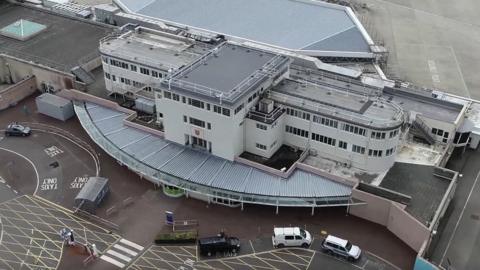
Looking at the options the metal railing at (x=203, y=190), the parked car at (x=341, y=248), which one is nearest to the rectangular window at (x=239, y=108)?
the metal railing at (x=203, y=190)

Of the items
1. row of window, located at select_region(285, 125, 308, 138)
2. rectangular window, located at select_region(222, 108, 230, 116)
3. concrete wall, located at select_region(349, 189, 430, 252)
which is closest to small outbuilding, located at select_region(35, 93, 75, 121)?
rectangular window, located at select_region(222, 108, 230, 116)

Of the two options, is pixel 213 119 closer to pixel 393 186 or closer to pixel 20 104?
pixel 393 186

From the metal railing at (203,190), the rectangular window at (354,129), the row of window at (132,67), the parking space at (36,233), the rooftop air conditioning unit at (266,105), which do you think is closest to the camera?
the parking space at (36,233)

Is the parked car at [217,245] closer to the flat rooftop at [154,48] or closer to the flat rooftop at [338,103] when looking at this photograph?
the flat rooftop at [338,103]

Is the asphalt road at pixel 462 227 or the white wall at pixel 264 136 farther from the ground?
the white wall at pixel 264 136

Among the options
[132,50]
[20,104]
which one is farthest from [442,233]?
[20,104]

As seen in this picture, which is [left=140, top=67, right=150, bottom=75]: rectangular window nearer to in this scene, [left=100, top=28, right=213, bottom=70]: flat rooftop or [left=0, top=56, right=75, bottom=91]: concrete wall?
[left=100, top=28, right=213, bottom=70]: flat rooftop
